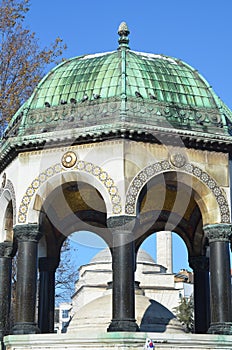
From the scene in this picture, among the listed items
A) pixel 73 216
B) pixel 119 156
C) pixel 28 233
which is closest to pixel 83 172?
pixel 119 156

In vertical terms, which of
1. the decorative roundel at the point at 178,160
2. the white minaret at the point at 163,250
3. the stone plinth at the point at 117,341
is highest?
the white minaret at the point at 163,250

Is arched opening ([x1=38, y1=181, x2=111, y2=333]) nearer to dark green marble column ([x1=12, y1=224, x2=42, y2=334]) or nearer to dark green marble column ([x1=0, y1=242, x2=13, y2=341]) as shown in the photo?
dark green marble column ([x1=0, y1=242, x2=13, y2=341])

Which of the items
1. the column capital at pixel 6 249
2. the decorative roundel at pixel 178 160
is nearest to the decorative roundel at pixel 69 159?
the decorative roundel at pixel 178 160

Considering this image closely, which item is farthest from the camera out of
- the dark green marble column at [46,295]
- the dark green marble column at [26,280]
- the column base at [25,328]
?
the dark green marble column at [46,295]

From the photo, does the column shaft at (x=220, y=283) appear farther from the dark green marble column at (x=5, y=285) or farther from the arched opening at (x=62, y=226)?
the dark green marble column at (x=5, y=285)

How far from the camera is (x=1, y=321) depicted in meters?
15.8

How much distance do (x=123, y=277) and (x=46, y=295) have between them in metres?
5.07

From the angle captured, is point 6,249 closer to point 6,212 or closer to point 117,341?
point 6,212

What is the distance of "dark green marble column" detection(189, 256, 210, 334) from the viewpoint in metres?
17.5

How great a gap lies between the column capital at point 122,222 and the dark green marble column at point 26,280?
183 centimetres

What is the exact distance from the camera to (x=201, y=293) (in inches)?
698

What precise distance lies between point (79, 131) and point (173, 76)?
298cm

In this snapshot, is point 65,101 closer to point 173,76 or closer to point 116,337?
point 173,76

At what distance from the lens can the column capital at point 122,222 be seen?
13797 mm
